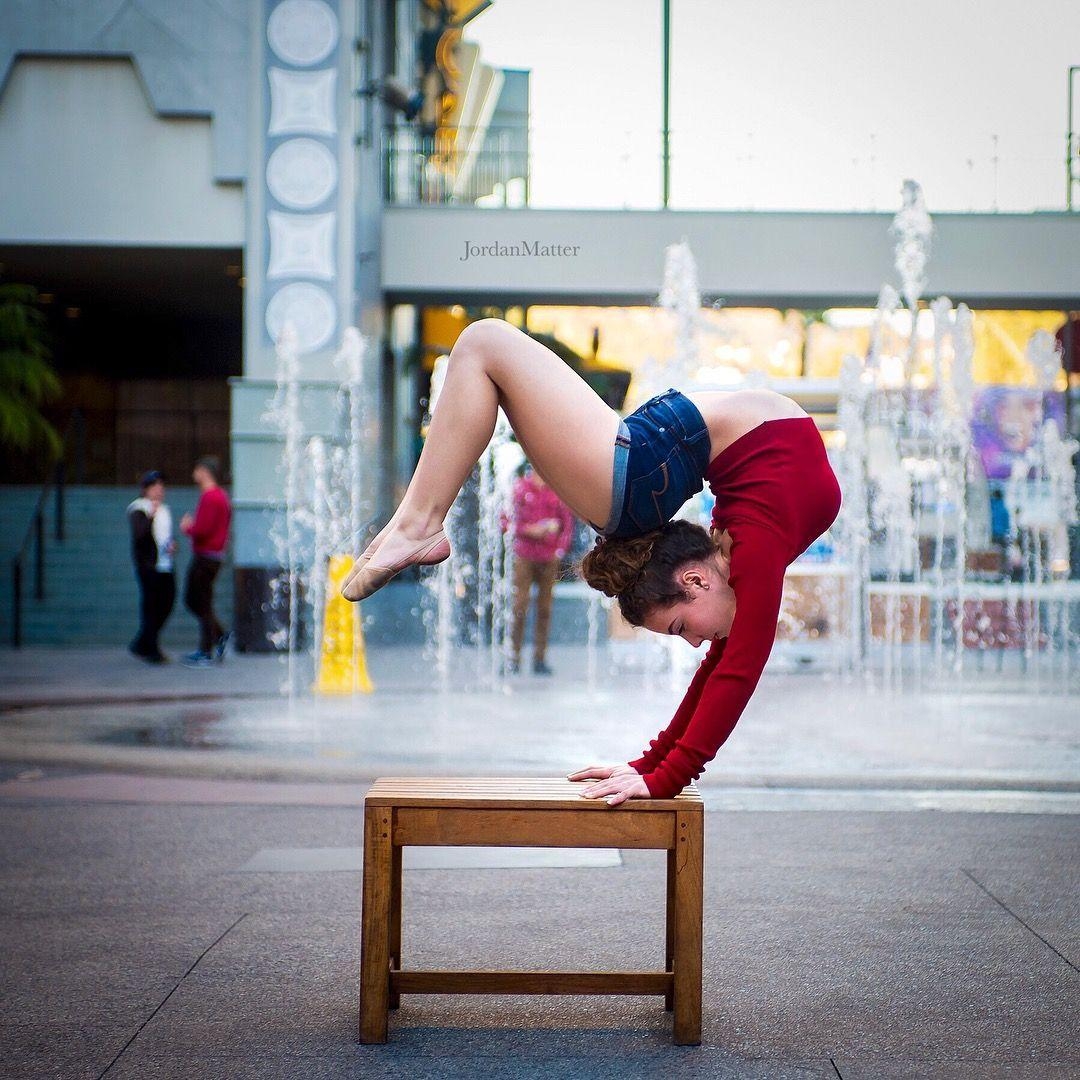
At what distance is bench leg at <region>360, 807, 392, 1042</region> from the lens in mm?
3283

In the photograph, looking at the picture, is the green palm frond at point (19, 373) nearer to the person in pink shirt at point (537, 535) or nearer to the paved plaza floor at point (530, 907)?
the person in pink shirt at point (537, 535)

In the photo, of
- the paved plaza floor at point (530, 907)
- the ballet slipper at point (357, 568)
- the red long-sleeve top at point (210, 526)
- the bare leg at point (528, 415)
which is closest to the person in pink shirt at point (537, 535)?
the paved plaza floor at point (530, 907)

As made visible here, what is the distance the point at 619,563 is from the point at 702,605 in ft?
0.76

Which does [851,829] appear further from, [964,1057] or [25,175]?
[25,175]

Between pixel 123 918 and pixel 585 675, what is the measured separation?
8.27m

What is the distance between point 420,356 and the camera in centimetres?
2095

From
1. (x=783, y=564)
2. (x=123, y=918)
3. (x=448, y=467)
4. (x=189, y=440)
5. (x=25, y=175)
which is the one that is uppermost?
(x=25, y=175)

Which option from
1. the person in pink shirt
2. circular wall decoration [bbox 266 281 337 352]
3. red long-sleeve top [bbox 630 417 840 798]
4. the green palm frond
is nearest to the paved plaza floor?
red long-sleeve top [bbox 630 417 840 798]

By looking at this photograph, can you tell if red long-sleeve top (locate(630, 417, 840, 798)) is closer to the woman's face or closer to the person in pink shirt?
the woman's face

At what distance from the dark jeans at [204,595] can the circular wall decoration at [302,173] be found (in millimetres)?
4329

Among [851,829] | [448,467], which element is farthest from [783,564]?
[851,829]

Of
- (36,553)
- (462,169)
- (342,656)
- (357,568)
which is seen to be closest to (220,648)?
(342,656)

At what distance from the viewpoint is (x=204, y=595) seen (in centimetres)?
1327

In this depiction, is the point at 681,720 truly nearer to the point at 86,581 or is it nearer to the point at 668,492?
the point at 668,492
